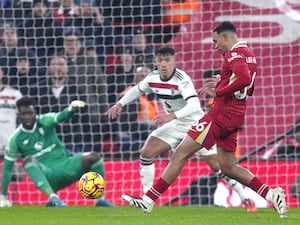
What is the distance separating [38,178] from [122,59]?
119 inches

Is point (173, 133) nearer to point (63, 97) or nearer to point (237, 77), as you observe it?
point (237, 77)

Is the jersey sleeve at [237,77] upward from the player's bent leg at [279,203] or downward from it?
upward

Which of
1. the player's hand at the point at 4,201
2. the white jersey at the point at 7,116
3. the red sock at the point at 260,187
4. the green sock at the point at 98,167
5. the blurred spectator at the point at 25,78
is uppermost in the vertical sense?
the blurred spectator at the point at 25,78

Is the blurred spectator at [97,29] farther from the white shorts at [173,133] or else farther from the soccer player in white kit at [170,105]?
the white shorts at [173,133]

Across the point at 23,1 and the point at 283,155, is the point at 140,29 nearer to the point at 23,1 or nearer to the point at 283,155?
the point at 23,1

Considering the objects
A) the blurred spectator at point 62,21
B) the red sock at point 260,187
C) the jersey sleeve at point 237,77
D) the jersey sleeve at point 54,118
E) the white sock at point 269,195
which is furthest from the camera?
the blurred spectator at point 62,21

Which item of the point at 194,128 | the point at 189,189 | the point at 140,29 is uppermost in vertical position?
the point at 140,29

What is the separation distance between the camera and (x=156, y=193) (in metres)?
10.7

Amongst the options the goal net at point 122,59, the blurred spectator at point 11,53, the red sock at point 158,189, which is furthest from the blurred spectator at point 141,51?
the red sock at point 158,189

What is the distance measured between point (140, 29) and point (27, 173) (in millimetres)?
3441

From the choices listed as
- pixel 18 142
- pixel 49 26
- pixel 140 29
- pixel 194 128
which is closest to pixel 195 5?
pixel 140 29

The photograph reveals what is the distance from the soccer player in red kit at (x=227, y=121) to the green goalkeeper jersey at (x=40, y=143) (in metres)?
3.79

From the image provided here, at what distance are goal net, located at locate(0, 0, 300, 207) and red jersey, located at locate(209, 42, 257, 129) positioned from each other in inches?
172

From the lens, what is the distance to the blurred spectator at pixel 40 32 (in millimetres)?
16297
